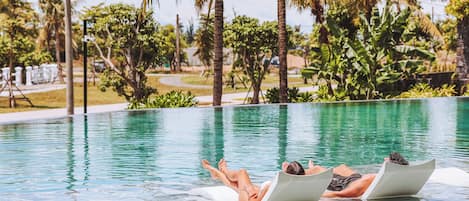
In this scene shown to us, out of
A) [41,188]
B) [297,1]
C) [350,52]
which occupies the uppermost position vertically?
[297,1]

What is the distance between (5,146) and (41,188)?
4.20m

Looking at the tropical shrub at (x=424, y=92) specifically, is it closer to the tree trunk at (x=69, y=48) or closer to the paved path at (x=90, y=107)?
the paved path at (x=90, y=107)

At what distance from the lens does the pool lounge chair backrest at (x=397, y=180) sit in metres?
6.45

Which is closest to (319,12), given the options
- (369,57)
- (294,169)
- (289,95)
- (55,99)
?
(289,95)

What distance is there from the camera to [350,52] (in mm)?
22016

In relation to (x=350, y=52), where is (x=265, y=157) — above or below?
below

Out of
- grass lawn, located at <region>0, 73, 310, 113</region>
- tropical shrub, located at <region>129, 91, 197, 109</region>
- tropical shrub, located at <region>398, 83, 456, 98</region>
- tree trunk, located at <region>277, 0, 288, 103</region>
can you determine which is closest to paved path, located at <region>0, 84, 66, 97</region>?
grass lawn, located at <region>0, 73, 310, 113</region>

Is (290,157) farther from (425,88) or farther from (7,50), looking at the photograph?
(7,50)

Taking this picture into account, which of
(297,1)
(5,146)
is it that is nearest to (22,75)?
(297,1)

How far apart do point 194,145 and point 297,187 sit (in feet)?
17.8

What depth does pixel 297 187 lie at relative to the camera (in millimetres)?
5906

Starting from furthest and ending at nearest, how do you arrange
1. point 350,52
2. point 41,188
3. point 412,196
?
point 350,52 < point 41,188 < point 412,196

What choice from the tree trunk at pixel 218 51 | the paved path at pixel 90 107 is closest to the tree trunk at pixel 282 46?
the tree trunk at pixel 218 51

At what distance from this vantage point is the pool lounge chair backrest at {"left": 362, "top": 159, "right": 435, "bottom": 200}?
645 centimetres
